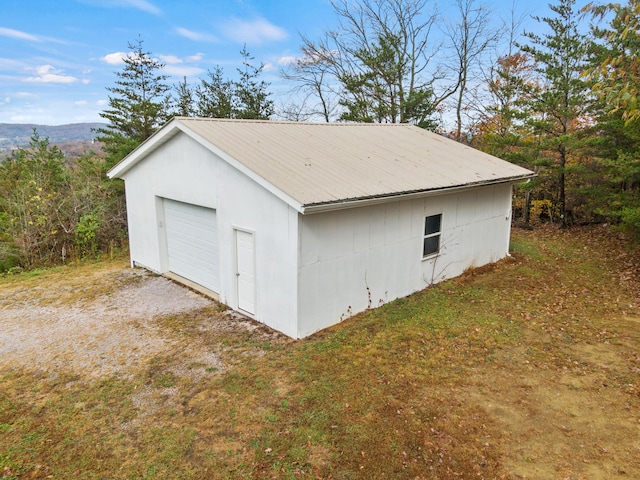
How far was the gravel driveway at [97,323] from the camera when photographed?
7.04m

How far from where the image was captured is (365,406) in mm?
5551

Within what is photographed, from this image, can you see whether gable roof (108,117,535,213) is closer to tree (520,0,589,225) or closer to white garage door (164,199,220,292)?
white garage door (164,199,220,292)

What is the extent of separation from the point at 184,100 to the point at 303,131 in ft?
56.8

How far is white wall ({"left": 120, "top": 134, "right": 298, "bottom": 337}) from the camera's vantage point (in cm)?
752

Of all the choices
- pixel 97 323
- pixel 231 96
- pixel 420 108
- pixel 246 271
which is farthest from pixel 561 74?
pixel 231 96

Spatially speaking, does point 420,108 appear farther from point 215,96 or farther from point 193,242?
point 193,242

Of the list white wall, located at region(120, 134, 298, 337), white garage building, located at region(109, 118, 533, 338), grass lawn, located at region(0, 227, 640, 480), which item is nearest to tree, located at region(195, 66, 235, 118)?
white garage building, located at region(109, 118, 533, 338)

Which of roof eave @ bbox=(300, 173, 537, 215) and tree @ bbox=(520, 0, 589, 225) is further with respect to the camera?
tree @ bbox=(520, 0, 589, 225)

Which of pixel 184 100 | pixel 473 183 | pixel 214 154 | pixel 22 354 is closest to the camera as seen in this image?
pixel 22 354

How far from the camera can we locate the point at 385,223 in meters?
8.80

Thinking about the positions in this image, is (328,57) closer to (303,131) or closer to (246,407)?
(303,131)

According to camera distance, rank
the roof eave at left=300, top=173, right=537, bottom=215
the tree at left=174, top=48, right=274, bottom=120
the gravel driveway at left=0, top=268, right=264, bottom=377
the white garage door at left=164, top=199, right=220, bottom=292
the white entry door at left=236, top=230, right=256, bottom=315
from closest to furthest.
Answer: the roof eave at left=300, top=173, right=537, bottom=215
the gravel driveway at left=0, top=268, right=264, bottom=377
the white entry door at left=236, top=230, right=256, bottom=315
the white garage door at left=164, top=199, right=220, bottom=292
the tree at left=174, top=48, right=274, bottom=120

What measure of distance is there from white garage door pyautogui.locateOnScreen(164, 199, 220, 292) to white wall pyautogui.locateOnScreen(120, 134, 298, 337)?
0.30 meters

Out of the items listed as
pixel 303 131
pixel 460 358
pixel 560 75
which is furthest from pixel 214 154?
pixel 560 75
